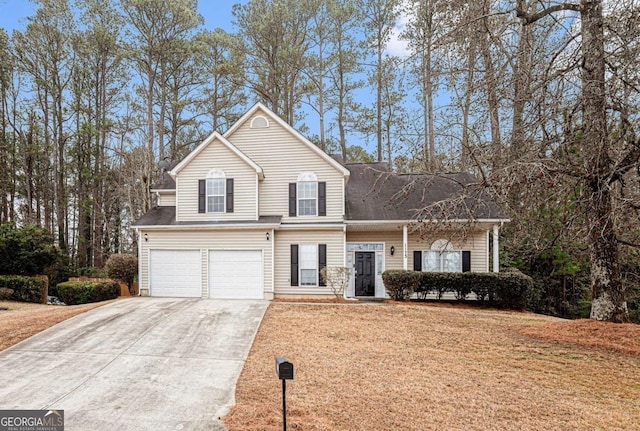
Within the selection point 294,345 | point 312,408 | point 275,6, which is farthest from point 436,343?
point 275,6

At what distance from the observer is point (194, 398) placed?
4.97 meters

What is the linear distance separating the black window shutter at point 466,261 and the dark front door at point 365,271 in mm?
3321

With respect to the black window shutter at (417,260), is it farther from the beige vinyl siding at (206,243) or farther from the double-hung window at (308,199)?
the beige vinyl siding at (206,243)

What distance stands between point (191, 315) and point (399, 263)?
801cm

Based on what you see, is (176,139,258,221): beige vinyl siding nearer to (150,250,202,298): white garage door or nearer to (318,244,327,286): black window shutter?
(150,250,202,298): white garage door

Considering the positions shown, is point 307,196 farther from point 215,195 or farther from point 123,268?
point 123,268

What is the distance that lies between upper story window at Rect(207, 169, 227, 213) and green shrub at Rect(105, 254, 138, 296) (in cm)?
435

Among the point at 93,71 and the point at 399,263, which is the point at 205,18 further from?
the point at 399,263

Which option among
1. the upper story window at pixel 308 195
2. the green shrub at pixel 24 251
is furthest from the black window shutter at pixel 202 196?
the green shrub at pixel 24 251

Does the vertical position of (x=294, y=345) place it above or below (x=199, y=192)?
below

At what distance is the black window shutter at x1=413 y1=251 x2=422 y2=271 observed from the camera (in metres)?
14.2

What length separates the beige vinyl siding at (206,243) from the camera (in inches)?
531

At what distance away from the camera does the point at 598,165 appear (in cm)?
735

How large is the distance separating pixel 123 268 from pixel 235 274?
16.5 ft
